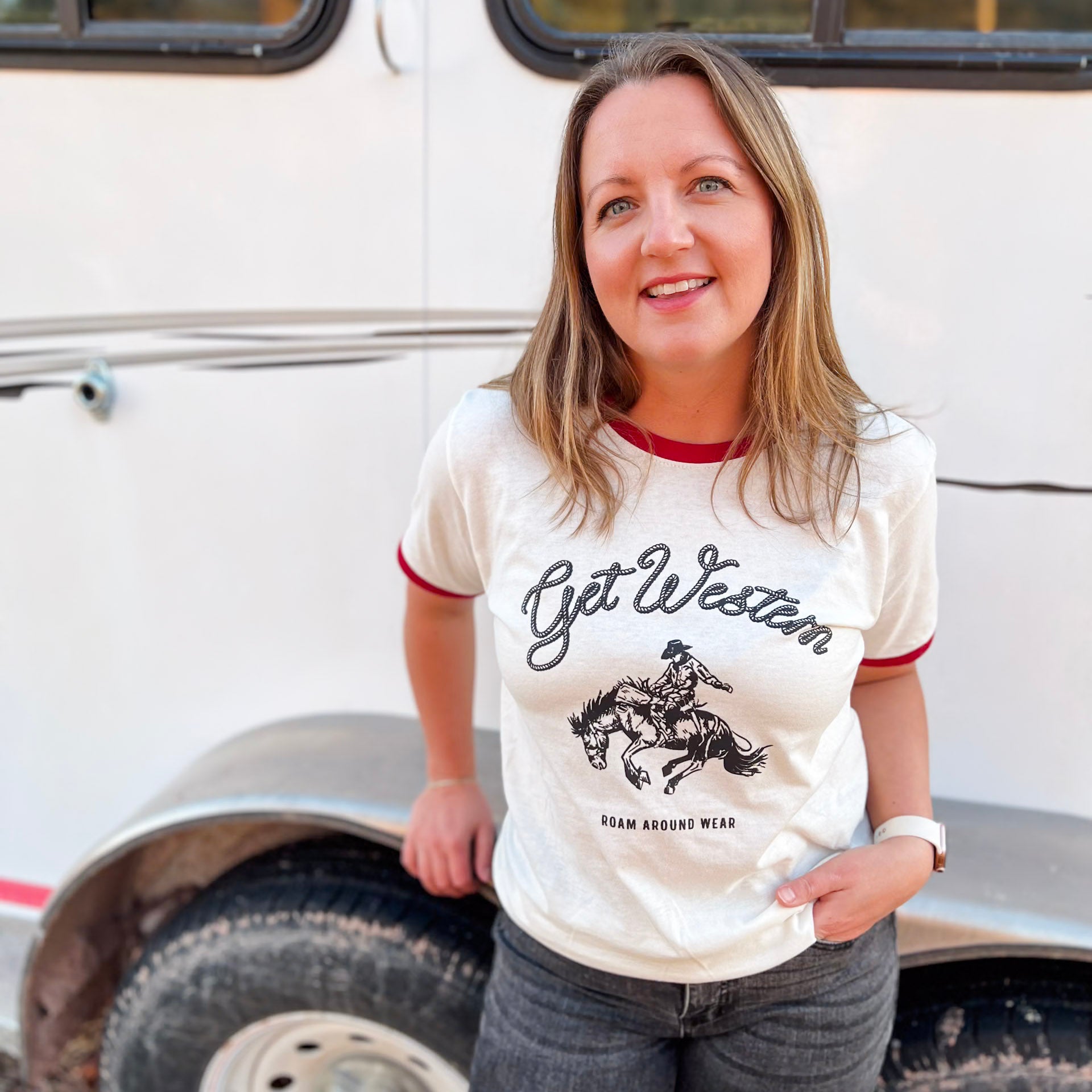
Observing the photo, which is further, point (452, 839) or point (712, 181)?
point (452, 839)

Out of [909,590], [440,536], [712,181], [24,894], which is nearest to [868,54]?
[712,181]

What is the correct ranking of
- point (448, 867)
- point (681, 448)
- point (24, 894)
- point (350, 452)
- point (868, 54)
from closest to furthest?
point (681, 448) → point (868, 54) → point (448, 867) → point (350, 452) → point (24, 894)

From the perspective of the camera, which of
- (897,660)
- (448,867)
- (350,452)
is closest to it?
(897,660)

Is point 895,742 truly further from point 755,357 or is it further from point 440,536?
point 440,536

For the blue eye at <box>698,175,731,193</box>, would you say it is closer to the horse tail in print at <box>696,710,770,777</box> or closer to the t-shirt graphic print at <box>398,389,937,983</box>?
the t-shirt graphic print at <box>398,389,937,983</box>

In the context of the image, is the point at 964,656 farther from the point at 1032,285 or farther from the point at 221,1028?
the point at 221,1028

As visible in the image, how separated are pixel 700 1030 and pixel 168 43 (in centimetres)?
174

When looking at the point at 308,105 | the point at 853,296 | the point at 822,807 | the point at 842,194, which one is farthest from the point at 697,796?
the point at 308,105

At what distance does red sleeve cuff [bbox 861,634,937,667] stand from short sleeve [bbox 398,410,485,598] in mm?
559

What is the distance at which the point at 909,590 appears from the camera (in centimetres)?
132

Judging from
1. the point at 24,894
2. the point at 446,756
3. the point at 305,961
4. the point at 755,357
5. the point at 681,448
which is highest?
the point at 755,357

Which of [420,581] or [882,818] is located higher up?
[420,581]

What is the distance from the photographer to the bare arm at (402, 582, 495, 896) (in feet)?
5.13

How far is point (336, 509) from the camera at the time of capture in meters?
1.89
